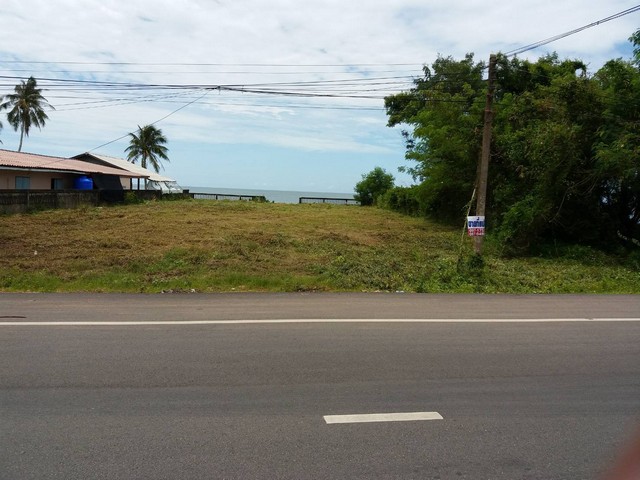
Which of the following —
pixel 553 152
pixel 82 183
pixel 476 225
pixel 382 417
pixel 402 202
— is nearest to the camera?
pixel 382 417

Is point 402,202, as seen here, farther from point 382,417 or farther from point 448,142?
point 382,417

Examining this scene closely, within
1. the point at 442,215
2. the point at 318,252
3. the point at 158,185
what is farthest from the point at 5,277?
the point at 158,185

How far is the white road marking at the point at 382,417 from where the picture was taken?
421cm

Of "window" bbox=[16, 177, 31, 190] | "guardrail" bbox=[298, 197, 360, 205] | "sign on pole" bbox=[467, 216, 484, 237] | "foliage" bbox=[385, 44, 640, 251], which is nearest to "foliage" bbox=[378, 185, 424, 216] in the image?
"foliage" bbox=[385, 44, 640, 251]

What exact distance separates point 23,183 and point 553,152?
28366mm

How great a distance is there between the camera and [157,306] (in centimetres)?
880

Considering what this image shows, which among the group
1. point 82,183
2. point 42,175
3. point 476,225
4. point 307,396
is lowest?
point 307,396

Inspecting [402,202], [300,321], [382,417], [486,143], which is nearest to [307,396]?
[382,417]

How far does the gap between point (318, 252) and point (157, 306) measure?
329 inches

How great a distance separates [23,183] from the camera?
96.8 feet

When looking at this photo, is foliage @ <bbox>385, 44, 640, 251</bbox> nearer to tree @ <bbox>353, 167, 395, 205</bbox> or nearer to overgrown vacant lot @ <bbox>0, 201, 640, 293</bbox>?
overgrown vacant lot @ <bbox>0, 201, 640, 293</bbox>

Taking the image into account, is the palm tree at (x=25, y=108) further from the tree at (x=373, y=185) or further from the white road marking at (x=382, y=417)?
the white road marking at (x=382, y=417)

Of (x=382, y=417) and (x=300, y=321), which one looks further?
(x=300, y=321)

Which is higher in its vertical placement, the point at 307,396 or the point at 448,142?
the point at 448,142
